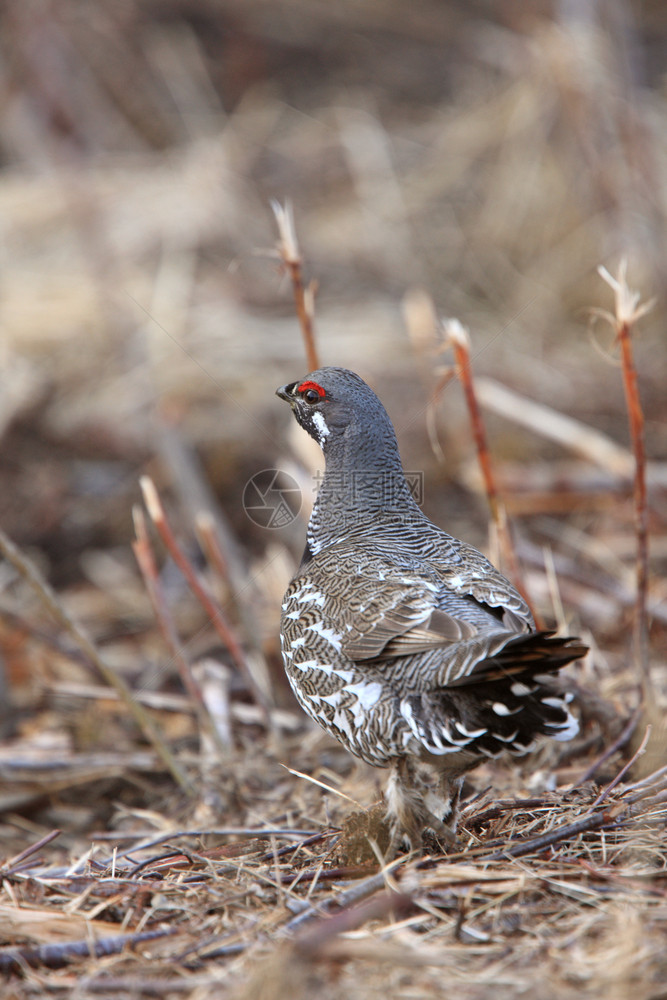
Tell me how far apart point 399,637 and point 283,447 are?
4.69 metres

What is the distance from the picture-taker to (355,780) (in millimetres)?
4449

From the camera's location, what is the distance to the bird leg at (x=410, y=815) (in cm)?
325

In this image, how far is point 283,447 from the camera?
767cm

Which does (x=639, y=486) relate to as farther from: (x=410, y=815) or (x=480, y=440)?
(x=410, y=815)

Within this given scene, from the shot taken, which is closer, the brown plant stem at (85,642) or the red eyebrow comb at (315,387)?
the red eyebrow comb at (315,387)

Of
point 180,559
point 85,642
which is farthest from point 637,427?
point 85,642

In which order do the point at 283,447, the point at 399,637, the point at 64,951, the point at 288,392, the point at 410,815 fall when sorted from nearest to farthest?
the point at 64,951 → the point at 399,637 → the point at 410,815 → the point at 288,392 → the point at 283,447

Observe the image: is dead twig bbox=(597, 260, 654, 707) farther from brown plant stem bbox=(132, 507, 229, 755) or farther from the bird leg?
brown plant stem bbox=(132, 507, 229, 755)

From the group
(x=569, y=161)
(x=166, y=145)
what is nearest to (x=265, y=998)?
(x=569, y=161)

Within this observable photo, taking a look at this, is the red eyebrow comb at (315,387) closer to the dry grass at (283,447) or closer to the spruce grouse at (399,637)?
the spruce grouse at (399,637)

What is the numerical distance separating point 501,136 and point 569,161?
1125mm

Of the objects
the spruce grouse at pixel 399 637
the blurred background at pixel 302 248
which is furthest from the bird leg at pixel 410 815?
the blurred background at pixel 302 248

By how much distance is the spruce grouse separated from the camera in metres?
2.83

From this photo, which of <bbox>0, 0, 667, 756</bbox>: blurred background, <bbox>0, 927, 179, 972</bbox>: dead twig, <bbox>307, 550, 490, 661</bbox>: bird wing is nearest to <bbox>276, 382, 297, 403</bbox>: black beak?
<bbox>307, 550, 490, 661</bbox>: bird wing
